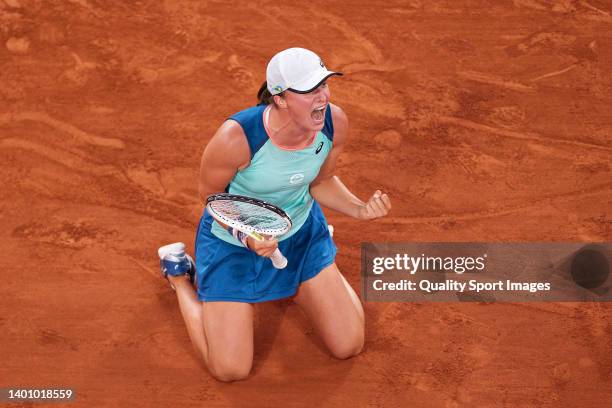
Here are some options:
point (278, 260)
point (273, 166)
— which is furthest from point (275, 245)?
point (273, 166)

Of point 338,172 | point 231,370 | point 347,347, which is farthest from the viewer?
point 338,172

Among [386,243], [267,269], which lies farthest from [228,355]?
[386,243]

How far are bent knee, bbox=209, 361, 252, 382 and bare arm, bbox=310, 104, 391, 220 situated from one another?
0.90 meters

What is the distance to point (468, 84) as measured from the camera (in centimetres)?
615

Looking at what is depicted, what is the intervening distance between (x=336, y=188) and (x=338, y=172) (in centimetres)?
98

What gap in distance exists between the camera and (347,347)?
185 inches

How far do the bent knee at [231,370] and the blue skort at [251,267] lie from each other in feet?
1.03

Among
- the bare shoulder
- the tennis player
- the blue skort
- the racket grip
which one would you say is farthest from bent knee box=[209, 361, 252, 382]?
the bare shoulder

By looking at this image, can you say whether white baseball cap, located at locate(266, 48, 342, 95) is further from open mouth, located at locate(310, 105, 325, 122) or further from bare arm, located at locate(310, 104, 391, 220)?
bare arm, located at locate(310, 104, 391, 220)

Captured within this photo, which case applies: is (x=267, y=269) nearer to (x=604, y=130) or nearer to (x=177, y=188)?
(x=177, y=188)

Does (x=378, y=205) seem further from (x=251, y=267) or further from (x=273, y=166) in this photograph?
(x=251, y=267)

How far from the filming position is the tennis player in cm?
431

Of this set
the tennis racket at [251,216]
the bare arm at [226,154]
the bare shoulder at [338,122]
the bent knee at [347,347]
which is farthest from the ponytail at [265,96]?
the bent knee at [347,347]

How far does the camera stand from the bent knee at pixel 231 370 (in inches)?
180
